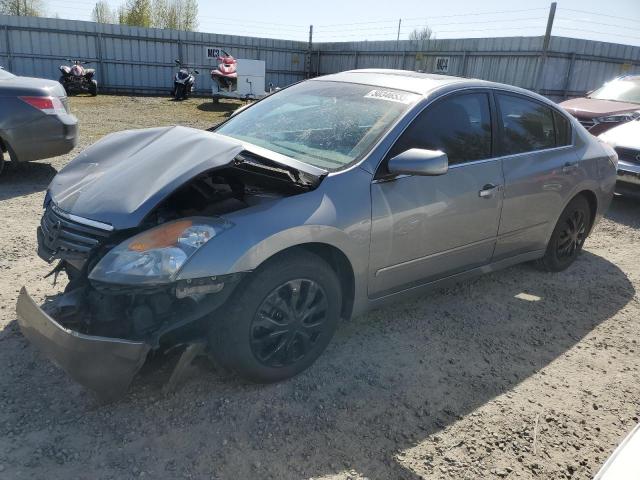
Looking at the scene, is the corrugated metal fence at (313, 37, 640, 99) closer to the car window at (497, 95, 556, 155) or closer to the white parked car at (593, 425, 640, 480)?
the car window at (497, 95, 556, 155)

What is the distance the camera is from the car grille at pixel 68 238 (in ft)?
8.38

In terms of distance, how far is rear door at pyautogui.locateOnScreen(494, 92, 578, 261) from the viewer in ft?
12.6

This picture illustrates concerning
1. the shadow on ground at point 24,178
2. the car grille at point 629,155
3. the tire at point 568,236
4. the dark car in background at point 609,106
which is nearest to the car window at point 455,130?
the tire at point 568,236

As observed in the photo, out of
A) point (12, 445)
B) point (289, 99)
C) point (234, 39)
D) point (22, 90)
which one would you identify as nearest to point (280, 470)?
point (12, 445)

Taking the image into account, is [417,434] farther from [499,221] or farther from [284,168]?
[499,221]

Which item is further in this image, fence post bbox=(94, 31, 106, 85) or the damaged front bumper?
fence post bbox=(94, 31, 106, 85)

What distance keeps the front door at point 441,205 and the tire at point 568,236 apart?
109 centimetres

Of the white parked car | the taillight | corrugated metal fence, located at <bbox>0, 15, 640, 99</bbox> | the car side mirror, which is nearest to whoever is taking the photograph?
the white parked car

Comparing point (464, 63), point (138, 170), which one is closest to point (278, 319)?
point (138, 170)

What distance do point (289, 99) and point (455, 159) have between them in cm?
132

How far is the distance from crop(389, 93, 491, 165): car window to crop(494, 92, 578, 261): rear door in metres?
0.20

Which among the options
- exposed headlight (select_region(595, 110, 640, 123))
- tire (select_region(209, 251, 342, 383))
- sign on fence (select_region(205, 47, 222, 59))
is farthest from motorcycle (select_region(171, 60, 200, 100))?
tire (select_region(209, 251, 342, 383))

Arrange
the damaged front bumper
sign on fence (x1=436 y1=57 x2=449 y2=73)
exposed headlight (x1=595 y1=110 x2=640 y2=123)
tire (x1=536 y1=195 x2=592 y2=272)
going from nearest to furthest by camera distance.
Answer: the damaged front bumper
tire (x1=536 y1=195 x2=592 y2=272)
exposed headlight (x1=595 y1=110 x2=640 y2=123)
sign on fence (x1=436 y1=57 x2=449 y2=73)

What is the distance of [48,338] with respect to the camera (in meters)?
2.35
